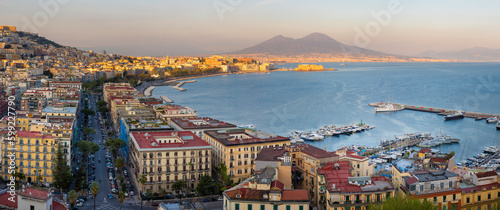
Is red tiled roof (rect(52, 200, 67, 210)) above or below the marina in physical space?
above

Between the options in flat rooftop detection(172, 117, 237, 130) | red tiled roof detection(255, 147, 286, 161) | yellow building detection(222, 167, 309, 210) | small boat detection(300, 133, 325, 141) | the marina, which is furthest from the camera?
the marina

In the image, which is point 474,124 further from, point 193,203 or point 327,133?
point 193,203

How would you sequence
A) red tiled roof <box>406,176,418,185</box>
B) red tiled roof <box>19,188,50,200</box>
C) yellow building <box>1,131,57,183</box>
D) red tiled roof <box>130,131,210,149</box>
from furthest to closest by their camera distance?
red tiled roof <box>130,131,210,149</box>, yellow building <box>1,131,57,183</box>, red tiled roof <box>406,176,418,185</box>, red tiled roof <box>19,188,50,200</box>

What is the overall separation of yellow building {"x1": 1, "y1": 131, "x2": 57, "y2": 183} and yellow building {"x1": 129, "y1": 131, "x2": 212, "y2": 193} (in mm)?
2114

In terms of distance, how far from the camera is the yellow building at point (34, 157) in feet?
38.4

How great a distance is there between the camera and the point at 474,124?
989 inches

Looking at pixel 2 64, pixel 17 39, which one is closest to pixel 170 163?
pixel 2 64

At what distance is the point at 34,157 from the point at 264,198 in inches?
269

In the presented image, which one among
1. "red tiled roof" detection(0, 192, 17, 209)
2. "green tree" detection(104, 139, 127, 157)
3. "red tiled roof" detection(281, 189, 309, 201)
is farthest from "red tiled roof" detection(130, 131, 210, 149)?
"red tiled roof" detection(0, 192, 17, 209)

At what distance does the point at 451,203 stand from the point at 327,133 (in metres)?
13.9

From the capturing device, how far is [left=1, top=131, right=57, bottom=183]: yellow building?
1171 centimetres

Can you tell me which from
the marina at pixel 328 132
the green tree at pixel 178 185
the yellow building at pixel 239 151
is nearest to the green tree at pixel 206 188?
the green tree at pixel 178 185

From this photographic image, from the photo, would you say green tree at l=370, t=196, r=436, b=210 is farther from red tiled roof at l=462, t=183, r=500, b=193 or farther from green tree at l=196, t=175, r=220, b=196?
→ green tree at l=196, t=175, r=220, b=196

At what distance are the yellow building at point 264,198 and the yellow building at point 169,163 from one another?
352cm
